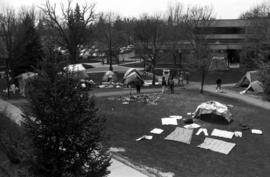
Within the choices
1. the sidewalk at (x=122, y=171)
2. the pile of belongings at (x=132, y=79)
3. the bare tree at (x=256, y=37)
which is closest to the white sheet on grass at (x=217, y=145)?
the sidewalk at (x=122, y=171)

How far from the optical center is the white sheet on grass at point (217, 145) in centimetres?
1452

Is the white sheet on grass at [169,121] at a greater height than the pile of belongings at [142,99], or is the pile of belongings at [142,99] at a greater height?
the pile of belongings at [142,99]

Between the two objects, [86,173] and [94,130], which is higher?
[94,130]

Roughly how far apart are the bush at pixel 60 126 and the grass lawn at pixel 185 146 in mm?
2228

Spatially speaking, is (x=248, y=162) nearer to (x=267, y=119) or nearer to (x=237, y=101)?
(x=267, y=119)

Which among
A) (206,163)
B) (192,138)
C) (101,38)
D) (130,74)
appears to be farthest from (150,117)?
(101,38)

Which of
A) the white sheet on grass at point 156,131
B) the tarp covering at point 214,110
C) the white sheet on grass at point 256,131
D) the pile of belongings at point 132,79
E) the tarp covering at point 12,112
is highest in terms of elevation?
the pile of belongings at point 132,79

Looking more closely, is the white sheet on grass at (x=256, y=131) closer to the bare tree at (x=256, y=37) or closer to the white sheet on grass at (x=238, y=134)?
the white sheet on grass at (x=238, y=134)

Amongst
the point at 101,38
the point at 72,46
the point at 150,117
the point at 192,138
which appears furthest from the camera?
the point at 101,38

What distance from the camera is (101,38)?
6091 centimetres

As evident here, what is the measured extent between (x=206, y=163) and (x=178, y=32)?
118 feet

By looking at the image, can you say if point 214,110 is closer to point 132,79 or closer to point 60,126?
point 60,126

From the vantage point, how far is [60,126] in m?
7.35

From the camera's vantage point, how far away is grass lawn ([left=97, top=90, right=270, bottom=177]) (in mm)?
12773
